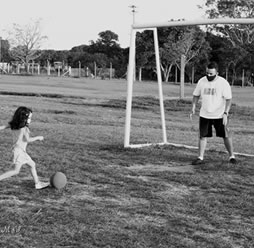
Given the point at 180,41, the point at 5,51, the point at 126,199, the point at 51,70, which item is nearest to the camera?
the point at 126,199

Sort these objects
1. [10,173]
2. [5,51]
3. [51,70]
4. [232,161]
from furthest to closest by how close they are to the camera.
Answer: [5,51] → [51,70] → [232,161] → [10,173]

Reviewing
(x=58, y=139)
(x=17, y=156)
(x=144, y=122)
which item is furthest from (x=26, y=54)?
(x=17, y=156)

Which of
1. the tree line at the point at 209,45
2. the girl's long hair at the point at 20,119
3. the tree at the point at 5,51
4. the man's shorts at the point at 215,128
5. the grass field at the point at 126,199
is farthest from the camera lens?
the tree at the point at 5,51

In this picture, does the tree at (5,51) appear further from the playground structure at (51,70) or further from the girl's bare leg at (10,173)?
the girl's bare leg at (10,173)

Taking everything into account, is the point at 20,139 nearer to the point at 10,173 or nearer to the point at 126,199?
the point at 10,173

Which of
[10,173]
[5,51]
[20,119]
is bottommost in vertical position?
[10,173]

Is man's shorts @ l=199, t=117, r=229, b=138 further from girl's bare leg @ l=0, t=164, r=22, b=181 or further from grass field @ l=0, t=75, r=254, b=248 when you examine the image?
girl's bare leg @ l=0, t=164, r=22, b=181

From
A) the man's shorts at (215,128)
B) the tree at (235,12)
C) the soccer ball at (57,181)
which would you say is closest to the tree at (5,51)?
the tree at (235,12)

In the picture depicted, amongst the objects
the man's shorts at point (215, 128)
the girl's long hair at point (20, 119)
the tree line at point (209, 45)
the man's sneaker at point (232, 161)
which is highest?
the tree line at point (209, 45)

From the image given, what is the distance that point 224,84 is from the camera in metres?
7.66

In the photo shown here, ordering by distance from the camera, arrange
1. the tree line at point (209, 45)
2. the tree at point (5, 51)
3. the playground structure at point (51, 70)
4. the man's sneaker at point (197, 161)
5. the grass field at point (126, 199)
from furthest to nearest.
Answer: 1. the tree at point (5, 51)
2. the playground structure at point (51, 70)
3. the tree line at point (209, 45)
4. the man's sneaker at point (197, 161)
5. the grass field at point (126, 199)

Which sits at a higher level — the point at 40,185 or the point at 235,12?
the point at 235,12

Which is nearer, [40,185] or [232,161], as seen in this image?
[40,185]

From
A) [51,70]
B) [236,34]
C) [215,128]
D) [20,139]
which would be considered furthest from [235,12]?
[51,70]
